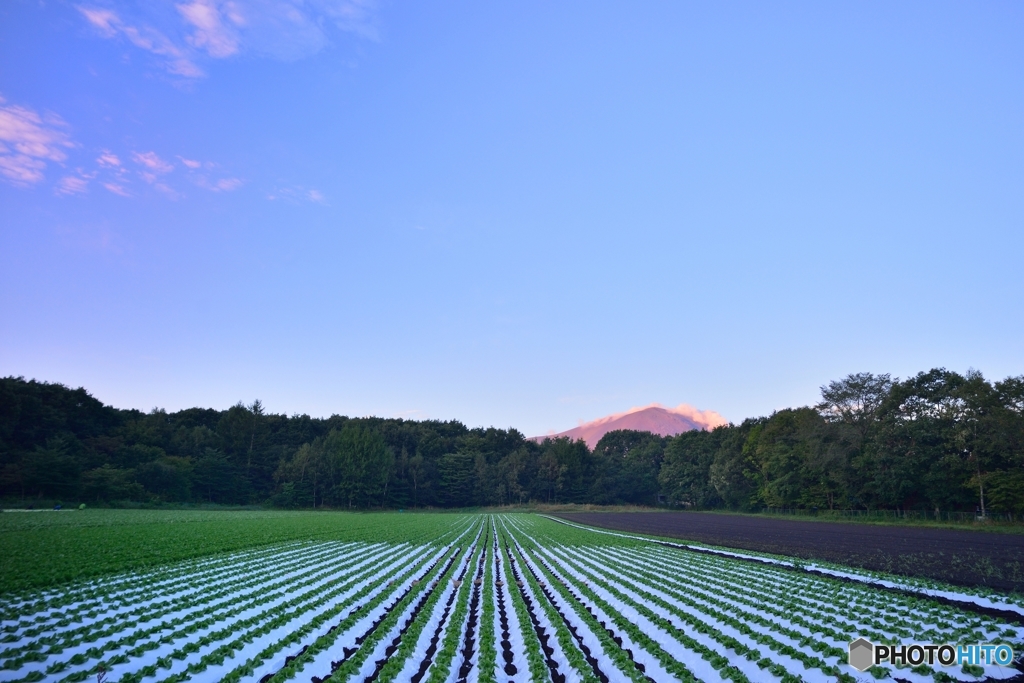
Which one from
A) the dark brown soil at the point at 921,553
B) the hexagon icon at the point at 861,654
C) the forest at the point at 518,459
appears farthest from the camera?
the forest at the point at 518,459

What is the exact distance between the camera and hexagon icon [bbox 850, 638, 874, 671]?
27.4 feet

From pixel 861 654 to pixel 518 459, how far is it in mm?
107205

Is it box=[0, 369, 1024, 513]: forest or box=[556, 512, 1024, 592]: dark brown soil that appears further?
box=[0, 369, 1024, 513]: forest

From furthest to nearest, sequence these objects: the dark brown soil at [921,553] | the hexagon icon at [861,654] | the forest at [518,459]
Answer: the forest at [518,459]
the dark brown soil at [921,553]
the hexagon icon at [861,654]

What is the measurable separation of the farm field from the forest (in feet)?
131

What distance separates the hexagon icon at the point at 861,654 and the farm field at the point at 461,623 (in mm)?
178

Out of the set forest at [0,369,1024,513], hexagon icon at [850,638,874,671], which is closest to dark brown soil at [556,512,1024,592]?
hexagon icon at [850,638,874,671]

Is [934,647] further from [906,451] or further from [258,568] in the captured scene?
[906,451]

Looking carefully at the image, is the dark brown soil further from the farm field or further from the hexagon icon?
the hexagon icon

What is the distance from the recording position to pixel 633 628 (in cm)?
1103

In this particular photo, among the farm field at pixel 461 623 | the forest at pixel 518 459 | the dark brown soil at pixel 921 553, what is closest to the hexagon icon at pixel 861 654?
the farm field at pixel 461 623

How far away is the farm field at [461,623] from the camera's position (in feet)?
27.5

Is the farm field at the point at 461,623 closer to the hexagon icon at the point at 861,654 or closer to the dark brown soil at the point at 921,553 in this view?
the hexagon icon at the point at 861,654

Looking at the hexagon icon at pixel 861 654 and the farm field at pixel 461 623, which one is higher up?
the hexagon icon at pixel 861 654
